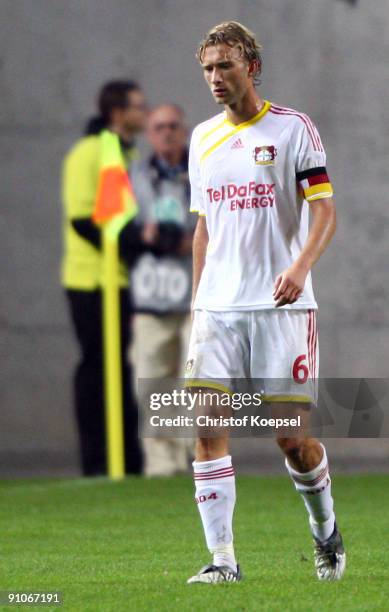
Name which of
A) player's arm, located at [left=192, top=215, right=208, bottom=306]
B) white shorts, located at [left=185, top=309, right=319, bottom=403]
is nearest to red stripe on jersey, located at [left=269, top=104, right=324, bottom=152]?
player's arm, located at [left=192, top=215, right=208, bottom=306]

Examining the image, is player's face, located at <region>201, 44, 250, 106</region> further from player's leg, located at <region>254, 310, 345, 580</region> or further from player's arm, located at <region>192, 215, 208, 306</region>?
player's leg, located at <region>254, 310, 345, 580</region>

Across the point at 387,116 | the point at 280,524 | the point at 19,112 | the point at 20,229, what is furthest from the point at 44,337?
the point at 280,524

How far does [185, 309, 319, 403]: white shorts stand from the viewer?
17.7 feet

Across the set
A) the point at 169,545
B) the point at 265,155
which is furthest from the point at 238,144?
the point at 169,545

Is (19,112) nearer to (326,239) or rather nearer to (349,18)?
(349,18)

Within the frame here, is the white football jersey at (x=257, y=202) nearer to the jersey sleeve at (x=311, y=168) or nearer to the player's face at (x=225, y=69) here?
the jersey sleeve at (x=311, y=168)

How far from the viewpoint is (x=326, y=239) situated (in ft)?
17.4

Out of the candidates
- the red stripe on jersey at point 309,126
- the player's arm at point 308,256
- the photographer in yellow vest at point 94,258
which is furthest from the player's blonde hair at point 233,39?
the photographer in yellow vest at point 94,258

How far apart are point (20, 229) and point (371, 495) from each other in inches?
148

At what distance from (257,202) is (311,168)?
8.8 inches

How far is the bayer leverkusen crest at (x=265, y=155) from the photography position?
542cm

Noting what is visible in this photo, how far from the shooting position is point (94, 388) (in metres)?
11.6

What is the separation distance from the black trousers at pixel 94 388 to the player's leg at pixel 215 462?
19.5ft

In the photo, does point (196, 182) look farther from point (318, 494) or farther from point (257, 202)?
point (318, 494)
